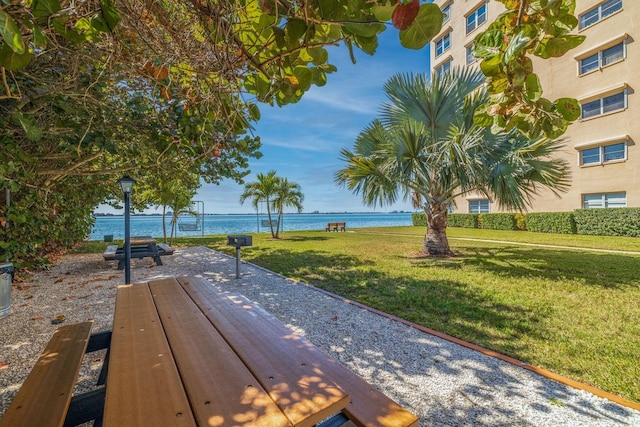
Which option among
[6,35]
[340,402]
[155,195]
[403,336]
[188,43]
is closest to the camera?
[6,35]

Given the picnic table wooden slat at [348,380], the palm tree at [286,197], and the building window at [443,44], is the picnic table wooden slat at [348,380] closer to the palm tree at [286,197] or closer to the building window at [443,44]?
the palm tree at [286,197]

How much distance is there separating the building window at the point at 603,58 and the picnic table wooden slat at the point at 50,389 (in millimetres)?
22828

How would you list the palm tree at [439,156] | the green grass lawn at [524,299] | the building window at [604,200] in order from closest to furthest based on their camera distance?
the green grass lawn at [524,299] < the palm tree at [439,156] < the building window at [604,200]

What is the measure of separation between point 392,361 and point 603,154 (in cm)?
1956

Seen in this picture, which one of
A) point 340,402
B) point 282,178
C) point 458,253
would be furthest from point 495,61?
point 282,178

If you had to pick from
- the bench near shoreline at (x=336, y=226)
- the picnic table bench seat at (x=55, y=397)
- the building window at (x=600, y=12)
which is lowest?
the picnic table bench seat at (x=55, y=397)

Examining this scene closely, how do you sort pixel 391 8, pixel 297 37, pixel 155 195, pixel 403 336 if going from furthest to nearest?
1. pixel 155 195
2. pixel 403 336
3. pixel 297 37
4. pixel 391 8

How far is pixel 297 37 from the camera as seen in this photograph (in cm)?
108

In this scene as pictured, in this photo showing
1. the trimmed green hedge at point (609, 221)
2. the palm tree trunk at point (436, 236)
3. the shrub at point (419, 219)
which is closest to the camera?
the palm tree trunk at point (436, 236)

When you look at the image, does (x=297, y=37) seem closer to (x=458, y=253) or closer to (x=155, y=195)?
(x=458, y=253)

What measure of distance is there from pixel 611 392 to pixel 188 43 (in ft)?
14.4

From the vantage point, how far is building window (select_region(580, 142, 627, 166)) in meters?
14.3

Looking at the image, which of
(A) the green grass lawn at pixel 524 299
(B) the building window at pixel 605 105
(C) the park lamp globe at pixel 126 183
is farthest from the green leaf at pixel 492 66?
(B) the building window at pixel 605 105

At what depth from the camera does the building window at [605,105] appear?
14.3m
